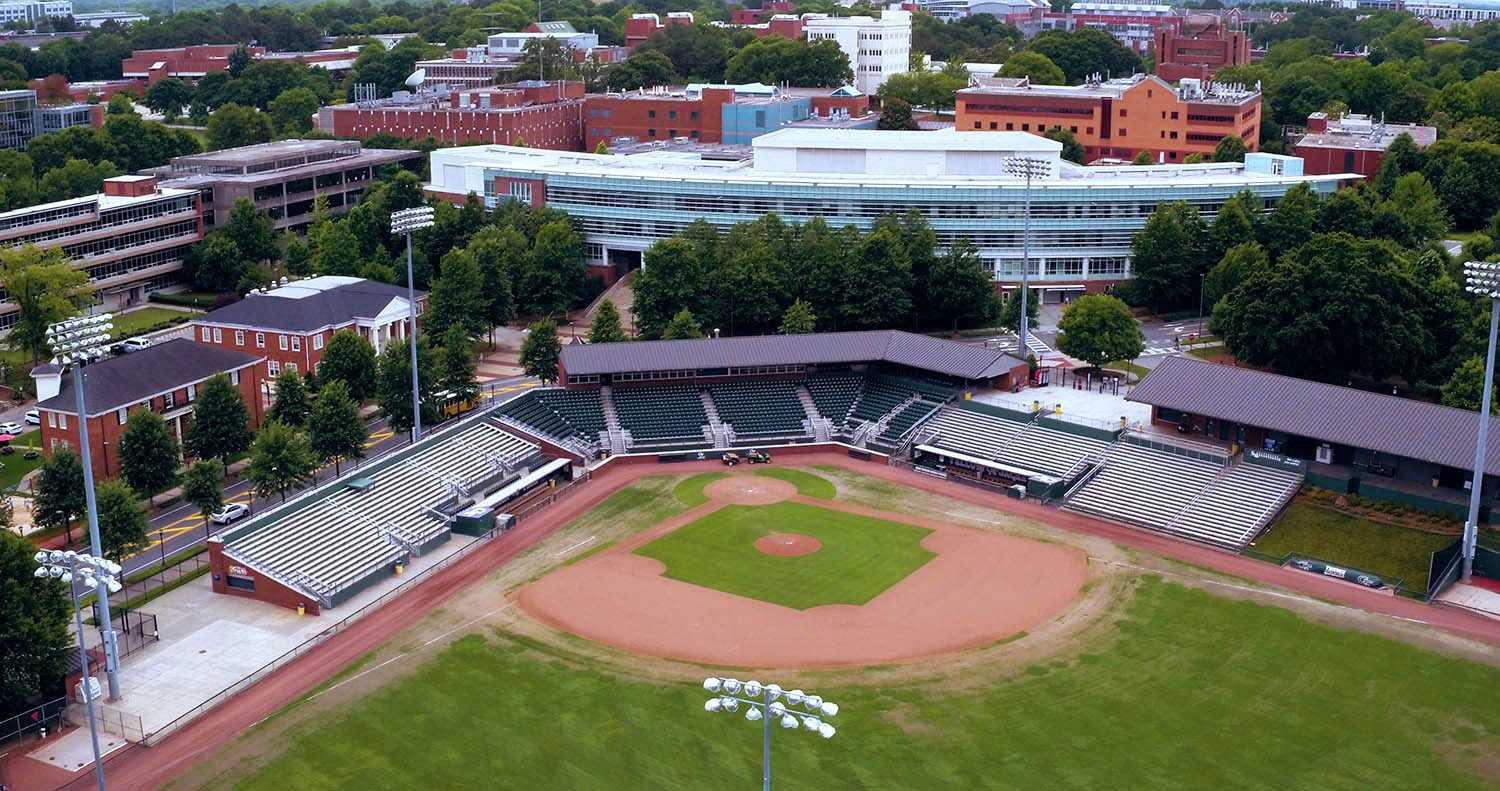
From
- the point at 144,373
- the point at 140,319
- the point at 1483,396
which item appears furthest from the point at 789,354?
the point at 140,319

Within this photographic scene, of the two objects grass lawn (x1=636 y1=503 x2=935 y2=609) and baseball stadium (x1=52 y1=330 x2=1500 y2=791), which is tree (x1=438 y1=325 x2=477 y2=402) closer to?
baseball stadium (x1=52 y1=330 x2=1500 y2=791)

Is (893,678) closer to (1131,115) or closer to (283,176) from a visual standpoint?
(283,176)

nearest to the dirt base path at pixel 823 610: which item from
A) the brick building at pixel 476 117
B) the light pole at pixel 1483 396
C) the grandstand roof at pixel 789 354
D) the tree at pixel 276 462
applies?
the tree at pixel 276 462

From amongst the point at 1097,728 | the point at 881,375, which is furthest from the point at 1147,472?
the point at 1097,728

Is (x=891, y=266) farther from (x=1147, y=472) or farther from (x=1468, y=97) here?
(x=1468, y=97)

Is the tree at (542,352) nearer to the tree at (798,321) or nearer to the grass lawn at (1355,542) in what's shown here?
the tree at (798,321)

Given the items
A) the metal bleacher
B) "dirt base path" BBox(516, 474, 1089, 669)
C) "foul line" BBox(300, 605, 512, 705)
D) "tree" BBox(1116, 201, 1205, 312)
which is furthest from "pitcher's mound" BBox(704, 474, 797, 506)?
"tree" BBox(1116, 201, 1205, 312)
